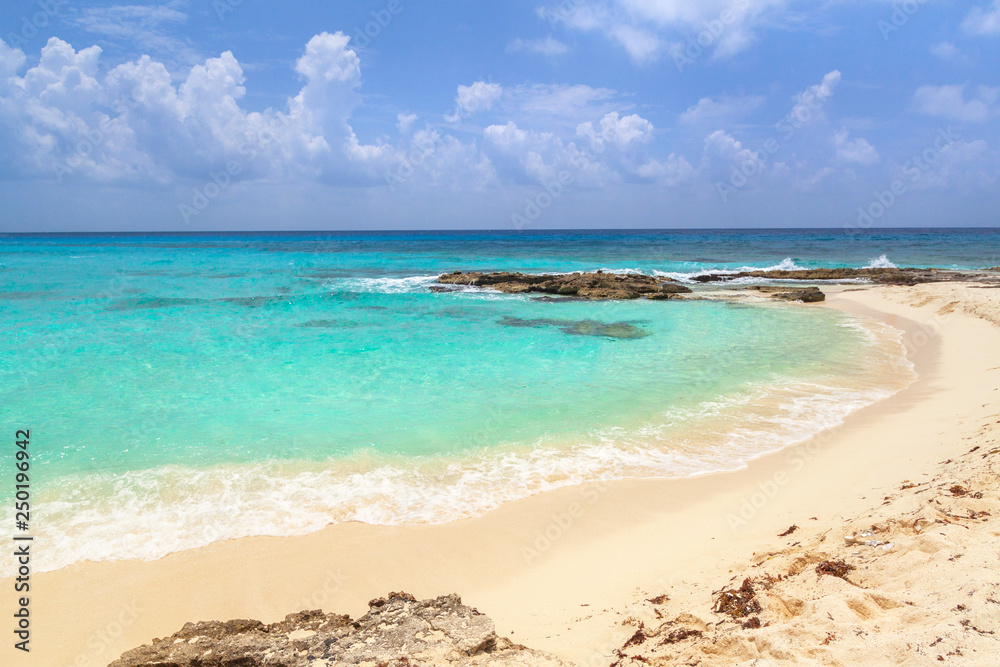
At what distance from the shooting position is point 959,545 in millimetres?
3717

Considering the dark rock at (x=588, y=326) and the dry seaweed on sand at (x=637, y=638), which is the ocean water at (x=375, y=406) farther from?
the dry seaweed on sand at (x=637, y=638)

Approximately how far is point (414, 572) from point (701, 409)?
6.31 m

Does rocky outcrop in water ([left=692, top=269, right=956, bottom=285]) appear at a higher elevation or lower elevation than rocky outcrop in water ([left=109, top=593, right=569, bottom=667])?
higher

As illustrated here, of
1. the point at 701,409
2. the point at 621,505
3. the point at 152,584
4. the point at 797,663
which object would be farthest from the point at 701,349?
the point at 152,584

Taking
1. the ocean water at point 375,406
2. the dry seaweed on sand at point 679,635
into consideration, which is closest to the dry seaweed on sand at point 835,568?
the dry seaweed on sand at point 679,635

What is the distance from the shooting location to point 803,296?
78.6ft

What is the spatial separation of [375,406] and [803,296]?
22132mm

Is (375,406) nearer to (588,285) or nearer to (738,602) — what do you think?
(738,602)

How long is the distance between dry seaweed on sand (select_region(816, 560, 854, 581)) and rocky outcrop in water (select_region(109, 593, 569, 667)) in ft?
7.05

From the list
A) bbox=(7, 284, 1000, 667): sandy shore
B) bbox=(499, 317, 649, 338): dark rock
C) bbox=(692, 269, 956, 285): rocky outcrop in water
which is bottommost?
bbox=(7, 284, 1000, 667): sandy shore

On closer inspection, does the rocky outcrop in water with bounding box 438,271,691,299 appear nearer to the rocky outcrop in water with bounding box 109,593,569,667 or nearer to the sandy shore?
the sandy shore

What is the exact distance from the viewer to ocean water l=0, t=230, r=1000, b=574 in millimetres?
6328

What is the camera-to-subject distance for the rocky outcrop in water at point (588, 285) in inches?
1013

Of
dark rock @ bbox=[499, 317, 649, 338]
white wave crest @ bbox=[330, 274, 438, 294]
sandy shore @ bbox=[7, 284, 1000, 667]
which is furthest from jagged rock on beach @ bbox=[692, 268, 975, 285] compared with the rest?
sandy shore @ bbox=[7, 284, 1000, 667]
